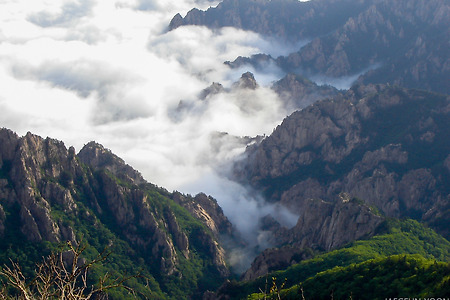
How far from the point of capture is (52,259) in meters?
39.8

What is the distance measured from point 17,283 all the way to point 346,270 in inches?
5852

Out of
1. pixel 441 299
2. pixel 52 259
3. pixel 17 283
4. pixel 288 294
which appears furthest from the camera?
pixel 288 294

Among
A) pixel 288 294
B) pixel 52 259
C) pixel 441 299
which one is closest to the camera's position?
pixel 52 259

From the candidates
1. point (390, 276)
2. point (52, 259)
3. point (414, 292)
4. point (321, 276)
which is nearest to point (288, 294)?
point (321, 276)

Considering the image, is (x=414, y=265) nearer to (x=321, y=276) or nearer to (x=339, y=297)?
(x=339, y=297)

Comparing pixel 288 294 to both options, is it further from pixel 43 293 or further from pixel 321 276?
pixel 43 293

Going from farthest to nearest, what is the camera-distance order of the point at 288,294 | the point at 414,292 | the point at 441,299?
the point at 288,294 → the point at 414,292 → the point at 441,299

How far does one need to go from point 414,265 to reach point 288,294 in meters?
34.8

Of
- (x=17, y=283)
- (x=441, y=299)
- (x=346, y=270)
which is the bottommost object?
(x=17, y=283)

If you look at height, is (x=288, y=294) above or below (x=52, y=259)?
above

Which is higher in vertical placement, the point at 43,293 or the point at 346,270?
the point at 346,270

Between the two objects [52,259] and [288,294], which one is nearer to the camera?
[52,259]

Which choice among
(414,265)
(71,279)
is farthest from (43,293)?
(414,265)

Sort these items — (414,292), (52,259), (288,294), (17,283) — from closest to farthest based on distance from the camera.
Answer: (17,283)
(52,259)
(414,292)
(288,294)
